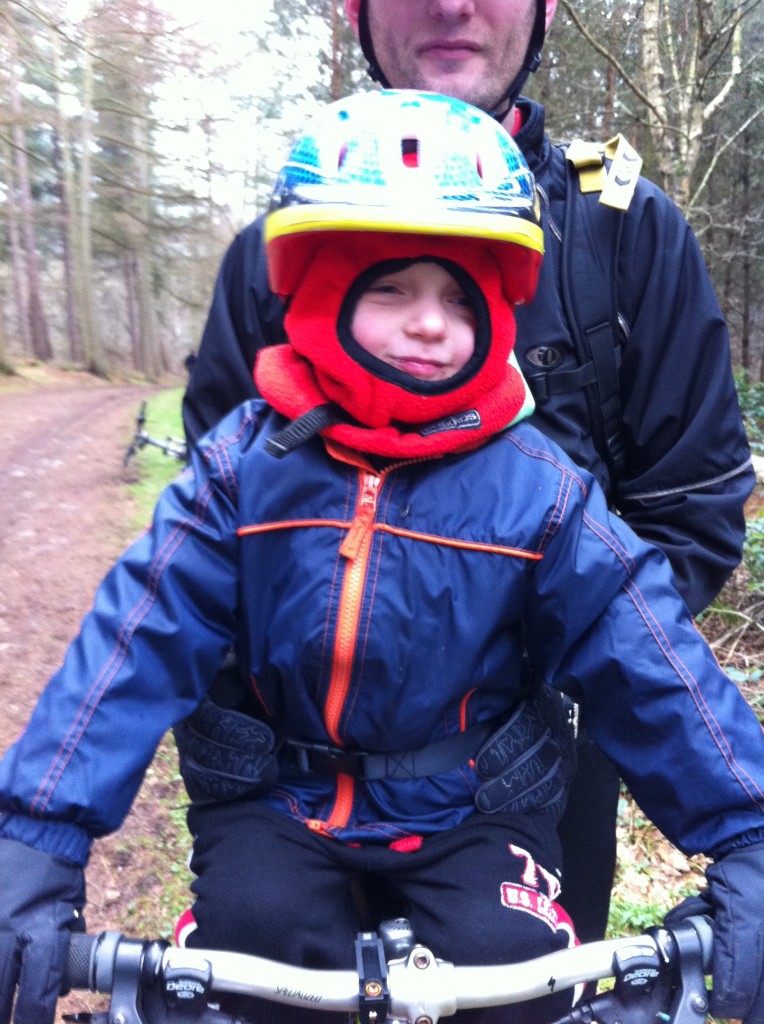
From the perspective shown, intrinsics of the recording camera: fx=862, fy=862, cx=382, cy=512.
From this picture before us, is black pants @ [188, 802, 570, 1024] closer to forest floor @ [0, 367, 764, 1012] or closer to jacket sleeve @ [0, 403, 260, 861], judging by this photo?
jacket sleeve @ [0, 403, 260, 861]

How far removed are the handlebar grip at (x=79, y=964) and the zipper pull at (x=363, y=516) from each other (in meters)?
0.87

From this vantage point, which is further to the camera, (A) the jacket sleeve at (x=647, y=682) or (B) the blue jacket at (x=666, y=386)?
(B) the blue jacket at (x=666, y=386)

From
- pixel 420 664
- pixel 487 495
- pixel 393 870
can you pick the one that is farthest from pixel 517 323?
pixel 393 870

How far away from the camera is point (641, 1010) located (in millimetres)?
1485

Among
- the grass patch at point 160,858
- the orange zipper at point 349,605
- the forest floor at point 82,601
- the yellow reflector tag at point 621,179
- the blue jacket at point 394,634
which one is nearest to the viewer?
the blue jacket at point 394,634

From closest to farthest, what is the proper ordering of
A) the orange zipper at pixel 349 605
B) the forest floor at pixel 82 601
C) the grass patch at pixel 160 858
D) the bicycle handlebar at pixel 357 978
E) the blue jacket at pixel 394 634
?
the bicycle handlebar at pixel 357 978
the blue jacket at pixel 394 634
the orange zipper at pixel 349 605
the grass patch at pixel 160 858
the forest floor at pixel 82 601

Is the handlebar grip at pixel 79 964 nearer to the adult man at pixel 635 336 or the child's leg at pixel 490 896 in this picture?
the child's leg at pixel 490 896

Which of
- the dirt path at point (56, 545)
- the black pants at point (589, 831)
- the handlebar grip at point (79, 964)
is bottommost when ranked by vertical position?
the dirt path at point (56, 545)

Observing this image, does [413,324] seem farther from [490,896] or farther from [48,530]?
A: [48,530]

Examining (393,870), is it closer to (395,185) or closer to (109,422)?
(395,185)

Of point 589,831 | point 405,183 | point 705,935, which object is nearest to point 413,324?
point 405,183

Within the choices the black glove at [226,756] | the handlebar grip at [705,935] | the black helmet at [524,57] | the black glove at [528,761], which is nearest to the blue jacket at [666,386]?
the black helmet at [524,57]

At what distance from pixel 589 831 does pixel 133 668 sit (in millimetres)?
1555

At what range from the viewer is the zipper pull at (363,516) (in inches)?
73.7
